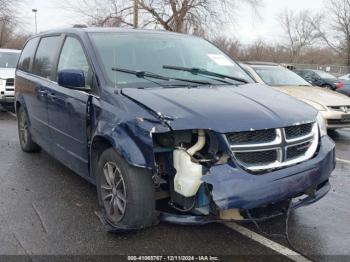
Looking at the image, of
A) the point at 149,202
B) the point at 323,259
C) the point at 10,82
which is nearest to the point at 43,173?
the point at 149,202

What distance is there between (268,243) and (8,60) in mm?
11572

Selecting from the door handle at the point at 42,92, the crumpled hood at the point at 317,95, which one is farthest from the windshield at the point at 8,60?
the door handle at the point at 42,92

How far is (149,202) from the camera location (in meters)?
3.59

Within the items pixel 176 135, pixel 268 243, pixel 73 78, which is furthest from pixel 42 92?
pixel 268 243

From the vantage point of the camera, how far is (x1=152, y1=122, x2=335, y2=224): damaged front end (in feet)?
10.9

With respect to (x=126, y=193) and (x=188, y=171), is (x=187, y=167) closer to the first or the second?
(x=188, y=171)

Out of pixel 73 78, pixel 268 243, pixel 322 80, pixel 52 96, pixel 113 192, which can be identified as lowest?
pixel 268 243

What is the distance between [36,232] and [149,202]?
118cm

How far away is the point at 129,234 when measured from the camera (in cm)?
397

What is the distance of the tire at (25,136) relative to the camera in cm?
675

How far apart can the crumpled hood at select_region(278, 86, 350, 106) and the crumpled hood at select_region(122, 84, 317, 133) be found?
5.11 m

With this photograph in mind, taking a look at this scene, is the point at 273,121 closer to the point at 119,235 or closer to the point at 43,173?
the point at 119,235

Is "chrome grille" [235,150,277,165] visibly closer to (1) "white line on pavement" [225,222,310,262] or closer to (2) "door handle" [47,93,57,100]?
(1) "white line on pavement" [225,222,310,262]

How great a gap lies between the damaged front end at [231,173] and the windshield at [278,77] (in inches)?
257
